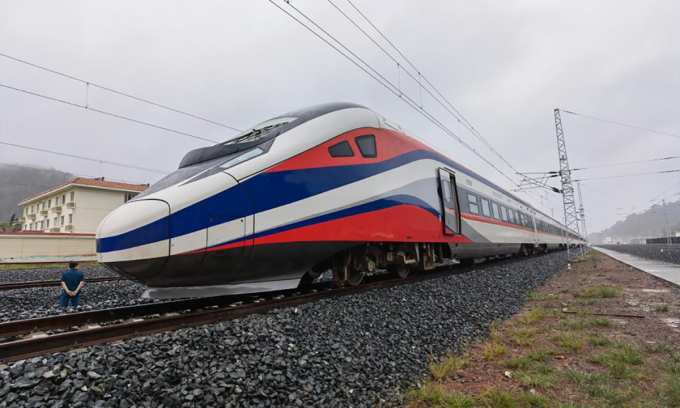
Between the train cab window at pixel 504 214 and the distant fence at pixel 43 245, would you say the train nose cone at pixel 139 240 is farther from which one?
the distant fence at pixel 43 245

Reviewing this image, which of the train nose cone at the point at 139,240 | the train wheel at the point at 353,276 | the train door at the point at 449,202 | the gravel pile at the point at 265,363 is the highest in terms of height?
the train door at the point at 449,202

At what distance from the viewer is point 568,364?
4.33m

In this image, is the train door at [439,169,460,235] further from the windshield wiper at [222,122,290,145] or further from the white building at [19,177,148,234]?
the white building at [19,177,148,234]

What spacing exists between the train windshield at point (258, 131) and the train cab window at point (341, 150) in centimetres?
77

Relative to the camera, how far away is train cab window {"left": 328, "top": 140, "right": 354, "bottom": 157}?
18.5ft

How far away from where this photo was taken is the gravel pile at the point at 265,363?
250cm

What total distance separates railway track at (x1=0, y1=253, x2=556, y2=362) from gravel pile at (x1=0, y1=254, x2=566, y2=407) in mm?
526

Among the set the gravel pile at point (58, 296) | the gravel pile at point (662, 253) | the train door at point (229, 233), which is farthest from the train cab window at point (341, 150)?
the gravel pile at point (662, 253)

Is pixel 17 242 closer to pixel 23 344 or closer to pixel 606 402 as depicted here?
pixel 23 344

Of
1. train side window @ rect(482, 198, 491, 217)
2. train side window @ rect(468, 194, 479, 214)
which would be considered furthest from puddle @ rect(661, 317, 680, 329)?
train side window @ rect(482, 198, 491, 217)

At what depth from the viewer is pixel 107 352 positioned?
2.87 metres

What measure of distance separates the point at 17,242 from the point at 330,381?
28710 millimetres

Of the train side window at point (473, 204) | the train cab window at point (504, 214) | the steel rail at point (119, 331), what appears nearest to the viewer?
the steel rail at point (119, 331)

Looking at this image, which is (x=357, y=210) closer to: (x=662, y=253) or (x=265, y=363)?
(x=265, y=363)
